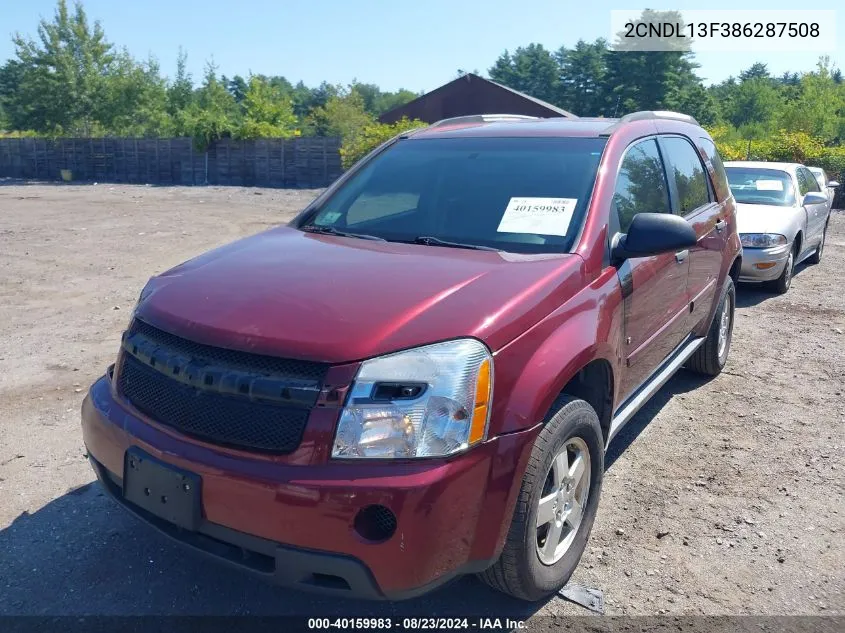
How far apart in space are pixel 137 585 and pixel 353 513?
135 centimetres

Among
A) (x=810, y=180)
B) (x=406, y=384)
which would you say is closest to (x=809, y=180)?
(x=810, y=180)

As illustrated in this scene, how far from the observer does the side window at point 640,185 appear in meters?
3.57

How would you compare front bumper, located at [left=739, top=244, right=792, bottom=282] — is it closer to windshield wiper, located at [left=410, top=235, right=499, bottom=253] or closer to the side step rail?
the side step rail

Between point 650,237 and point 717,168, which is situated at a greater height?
point 717,168

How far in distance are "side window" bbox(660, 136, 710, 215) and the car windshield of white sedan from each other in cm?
498

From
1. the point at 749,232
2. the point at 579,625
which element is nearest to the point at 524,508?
the point at 579,625

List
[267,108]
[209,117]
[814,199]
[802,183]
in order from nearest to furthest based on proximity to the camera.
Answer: [814,199], [802,183], [209,117], [267,108]

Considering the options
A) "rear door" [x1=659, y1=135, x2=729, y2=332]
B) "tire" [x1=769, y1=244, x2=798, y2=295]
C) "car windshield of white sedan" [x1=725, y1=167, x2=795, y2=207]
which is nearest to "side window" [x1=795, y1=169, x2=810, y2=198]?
"car windshield of white sedan" [x1=725, y1=167, x2=795, y2=207]

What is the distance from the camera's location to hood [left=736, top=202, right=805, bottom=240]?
8.57m

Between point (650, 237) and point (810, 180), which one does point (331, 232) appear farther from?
point (810, 180)

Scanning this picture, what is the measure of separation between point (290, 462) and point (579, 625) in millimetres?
1379

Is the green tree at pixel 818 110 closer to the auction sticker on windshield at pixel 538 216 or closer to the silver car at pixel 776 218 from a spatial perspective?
the silver car at pixel 776 218

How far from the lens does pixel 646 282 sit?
11.7ft

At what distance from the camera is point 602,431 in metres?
3.28
